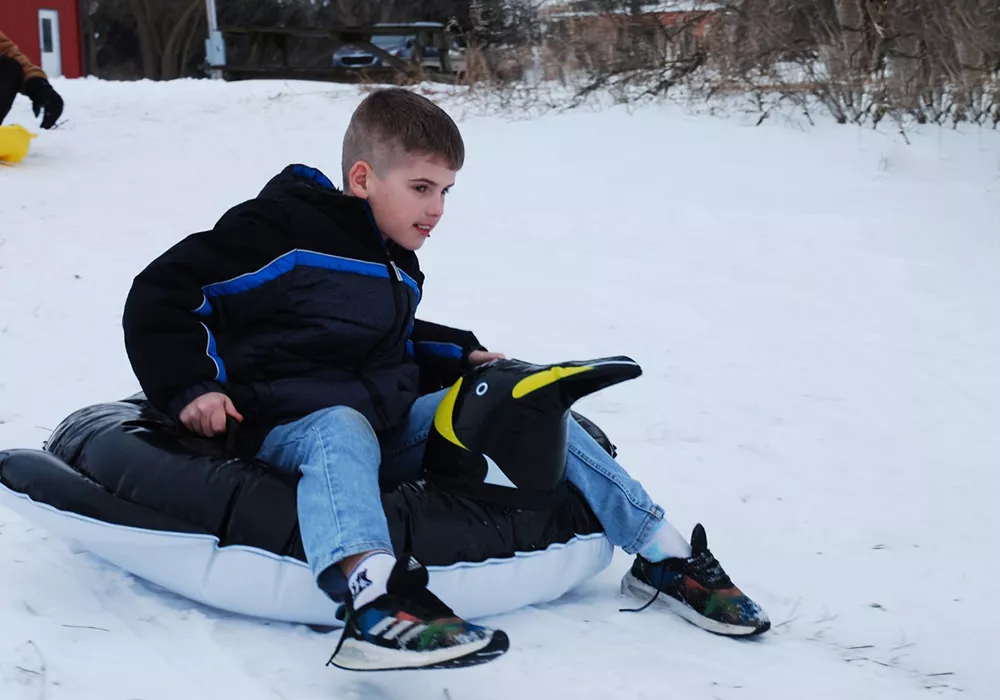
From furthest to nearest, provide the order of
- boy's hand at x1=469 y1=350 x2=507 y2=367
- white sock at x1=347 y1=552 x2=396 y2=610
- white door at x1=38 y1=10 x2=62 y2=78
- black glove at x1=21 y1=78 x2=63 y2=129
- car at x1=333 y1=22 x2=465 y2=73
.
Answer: white door at x1=38 y1=10 x2=62 y2=78 < car at x1=333 y1=22 x2=465 y2=73 < black glove at x1=21 y1=78 x2=63 y2=129 < boy's hand at x1=469 y1=350 x2=507 y2=367 < white sock at x1=347 y1=552 x2=396 y2=610

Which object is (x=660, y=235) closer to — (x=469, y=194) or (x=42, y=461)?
(x=469, y=194)

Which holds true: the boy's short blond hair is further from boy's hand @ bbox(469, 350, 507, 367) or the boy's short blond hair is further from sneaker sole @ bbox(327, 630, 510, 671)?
sneaker sole @ bbox(327, 630, 510, 671)

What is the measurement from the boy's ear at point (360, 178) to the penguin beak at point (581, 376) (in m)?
0.63

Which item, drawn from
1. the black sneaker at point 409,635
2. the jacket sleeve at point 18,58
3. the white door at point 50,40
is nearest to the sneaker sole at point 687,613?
the black sneaker at point 409,635

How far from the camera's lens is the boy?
2207 millimetres

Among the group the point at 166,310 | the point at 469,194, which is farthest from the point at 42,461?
the point at 469,194

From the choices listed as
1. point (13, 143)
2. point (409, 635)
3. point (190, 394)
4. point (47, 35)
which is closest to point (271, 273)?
point (190, 394)

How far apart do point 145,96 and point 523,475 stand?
9268mm

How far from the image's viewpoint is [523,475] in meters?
2.44

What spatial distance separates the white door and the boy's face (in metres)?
18.8

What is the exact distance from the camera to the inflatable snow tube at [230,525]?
7.37ft

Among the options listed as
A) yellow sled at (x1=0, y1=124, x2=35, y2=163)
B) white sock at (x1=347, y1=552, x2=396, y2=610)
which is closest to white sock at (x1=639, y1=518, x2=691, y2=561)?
white sock at (x1=347, y1=552, x2=396, y2=610)

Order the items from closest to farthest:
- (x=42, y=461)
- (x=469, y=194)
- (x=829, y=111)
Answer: (x=42, y=461), (x=469, y=194), (x=829, y=111)

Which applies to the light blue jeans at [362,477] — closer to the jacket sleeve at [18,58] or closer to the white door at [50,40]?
the jacket sleeve at [18,58]
